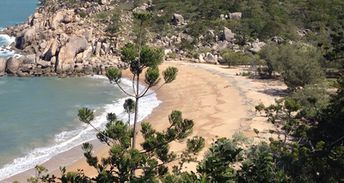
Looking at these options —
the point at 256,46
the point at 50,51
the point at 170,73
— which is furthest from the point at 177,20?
the point at 170,73

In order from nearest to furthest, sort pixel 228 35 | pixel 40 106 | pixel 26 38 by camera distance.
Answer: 1. pixel 40 106
2. pixel 26 38
3. pixel 228 35

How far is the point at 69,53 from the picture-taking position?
61.6m

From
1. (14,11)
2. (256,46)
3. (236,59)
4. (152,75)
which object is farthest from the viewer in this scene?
(14,11)

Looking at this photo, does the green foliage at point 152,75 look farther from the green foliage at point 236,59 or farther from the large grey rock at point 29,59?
the large grey rock at point 29,59

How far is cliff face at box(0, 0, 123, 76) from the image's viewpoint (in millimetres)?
60469

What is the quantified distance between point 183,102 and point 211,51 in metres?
25.9

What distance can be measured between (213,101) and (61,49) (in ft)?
80.4

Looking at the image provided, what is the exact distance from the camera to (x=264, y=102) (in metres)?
42.8

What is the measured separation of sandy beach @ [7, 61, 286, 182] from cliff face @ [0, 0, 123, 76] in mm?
10048

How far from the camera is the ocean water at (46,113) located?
32.4 m

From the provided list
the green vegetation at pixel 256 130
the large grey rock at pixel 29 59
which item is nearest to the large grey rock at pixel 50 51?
the large grey rock at pixel 29 59

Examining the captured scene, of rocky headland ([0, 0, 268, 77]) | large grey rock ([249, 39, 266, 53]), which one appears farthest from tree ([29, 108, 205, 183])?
large grey rock ([249, 39, 266, 53])

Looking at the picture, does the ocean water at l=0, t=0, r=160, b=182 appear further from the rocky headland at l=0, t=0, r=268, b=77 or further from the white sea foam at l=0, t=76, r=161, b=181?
the rocky headland at l=0, t=0, r=268, b=77

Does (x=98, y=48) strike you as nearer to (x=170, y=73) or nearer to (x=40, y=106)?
(x=40, y=106)
